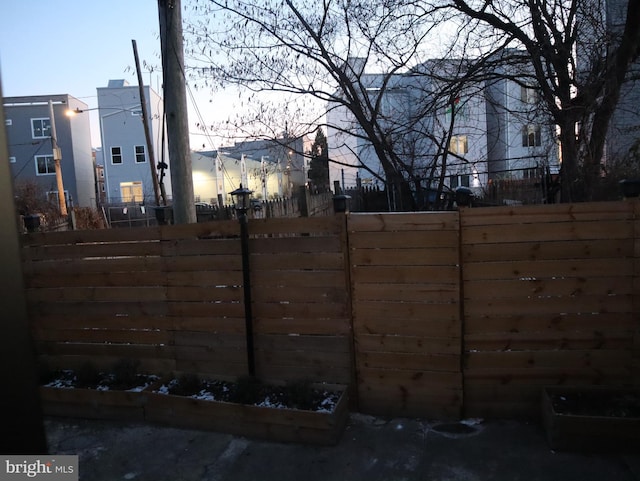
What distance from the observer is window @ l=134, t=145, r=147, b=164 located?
3588 cm

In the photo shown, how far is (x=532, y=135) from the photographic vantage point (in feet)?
25.9

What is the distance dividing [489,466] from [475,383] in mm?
747

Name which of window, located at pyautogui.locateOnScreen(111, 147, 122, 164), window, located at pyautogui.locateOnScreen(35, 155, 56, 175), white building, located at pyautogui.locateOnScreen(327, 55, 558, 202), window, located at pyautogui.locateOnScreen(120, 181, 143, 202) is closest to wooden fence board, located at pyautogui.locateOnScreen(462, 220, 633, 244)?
white building, located at pyautogui.locateOnScreen(327, 55, 558, 202)

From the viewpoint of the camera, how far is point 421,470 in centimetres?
312

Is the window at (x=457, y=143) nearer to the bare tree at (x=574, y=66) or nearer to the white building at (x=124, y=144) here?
the bare tree at (x=574, y=66)

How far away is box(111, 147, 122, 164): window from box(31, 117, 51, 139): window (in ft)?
14.5

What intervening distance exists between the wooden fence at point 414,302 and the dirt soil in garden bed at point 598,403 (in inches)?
5.0

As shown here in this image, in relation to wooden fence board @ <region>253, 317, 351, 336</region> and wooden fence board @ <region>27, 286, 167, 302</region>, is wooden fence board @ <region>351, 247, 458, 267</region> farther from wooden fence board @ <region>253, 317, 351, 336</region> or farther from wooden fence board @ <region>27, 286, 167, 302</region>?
wooden fence board @ <region>27, 286, 167, 302</region>

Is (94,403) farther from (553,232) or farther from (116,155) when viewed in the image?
(116,155)

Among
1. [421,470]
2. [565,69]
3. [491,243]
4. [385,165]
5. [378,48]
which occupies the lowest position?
[421,470]

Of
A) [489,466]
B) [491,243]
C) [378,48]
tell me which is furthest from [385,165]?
[489,466]

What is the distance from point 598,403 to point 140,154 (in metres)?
37.1

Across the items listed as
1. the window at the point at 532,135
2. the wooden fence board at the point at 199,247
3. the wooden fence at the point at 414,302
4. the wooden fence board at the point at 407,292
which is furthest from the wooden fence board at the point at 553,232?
the window at the point at 532,135

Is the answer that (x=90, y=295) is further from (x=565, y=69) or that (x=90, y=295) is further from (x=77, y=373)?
(x=565, y=69)
